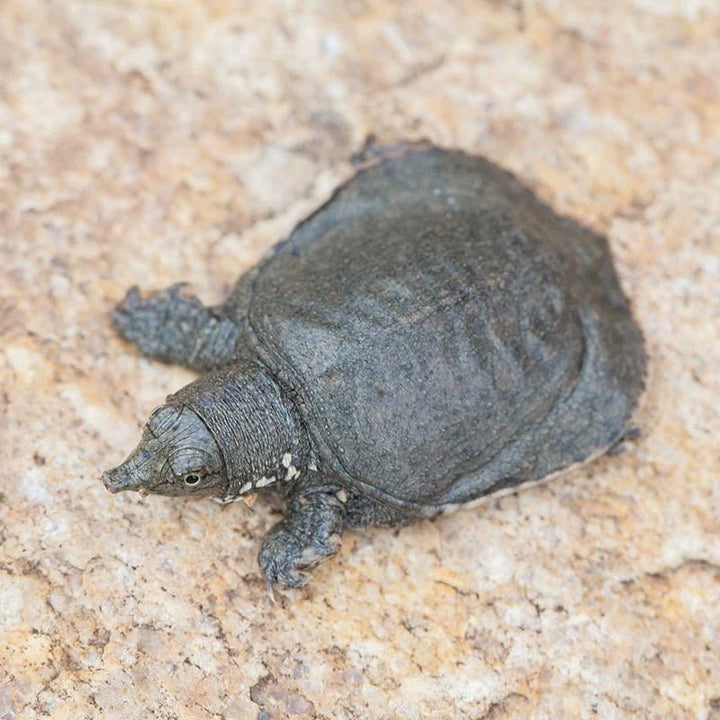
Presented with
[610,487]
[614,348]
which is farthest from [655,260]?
[610,487]

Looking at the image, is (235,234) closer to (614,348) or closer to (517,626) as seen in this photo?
(614,348)

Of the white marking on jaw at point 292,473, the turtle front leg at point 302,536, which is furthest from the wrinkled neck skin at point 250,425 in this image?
the turtle front leg at point 302,536

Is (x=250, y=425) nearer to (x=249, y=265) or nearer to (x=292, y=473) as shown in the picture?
(x=292, y=473)

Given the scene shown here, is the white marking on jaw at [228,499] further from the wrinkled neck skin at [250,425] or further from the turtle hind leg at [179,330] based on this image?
the turtle hind leg at [179,330]

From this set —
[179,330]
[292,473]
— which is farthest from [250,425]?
[179,330]

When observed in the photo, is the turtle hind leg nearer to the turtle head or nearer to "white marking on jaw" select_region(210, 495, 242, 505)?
the turtle head
